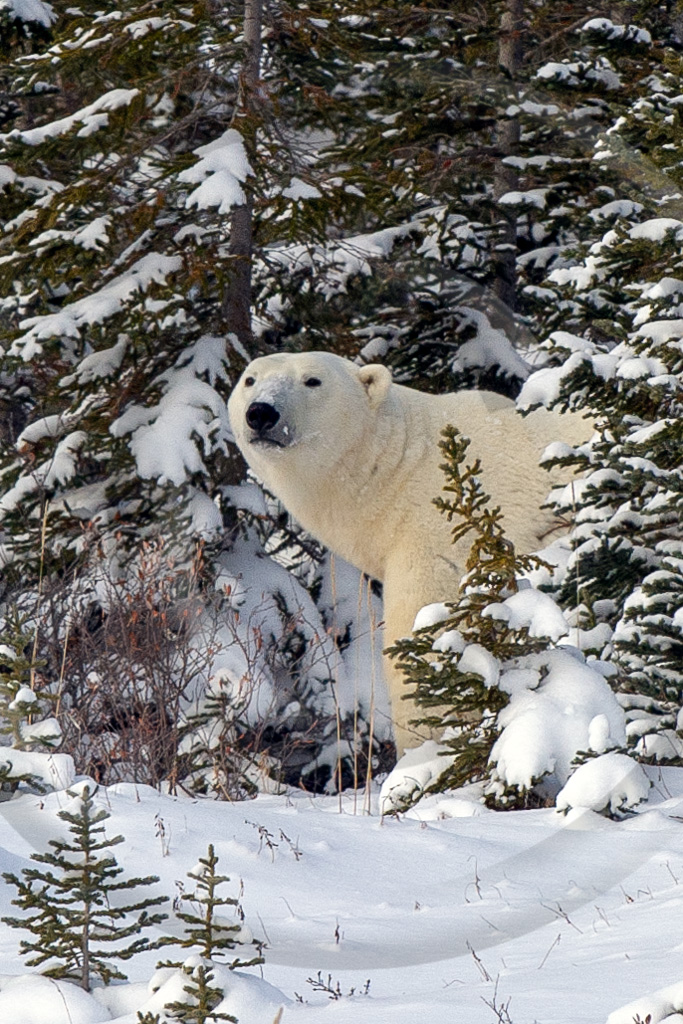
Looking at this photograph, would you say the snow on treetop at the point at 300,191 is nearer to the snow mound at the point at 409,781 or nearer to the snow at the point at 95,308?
the snow at the point at 95,308

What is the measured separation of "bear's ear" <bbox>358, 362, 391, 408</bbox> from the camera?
6512 millimetres

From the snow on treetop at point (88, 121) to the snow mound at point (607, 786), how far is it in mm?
6056

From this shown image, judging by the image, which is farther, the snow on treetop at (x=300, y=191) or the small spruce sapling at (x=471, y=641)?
the snow on treetop at (x=300, y=191)

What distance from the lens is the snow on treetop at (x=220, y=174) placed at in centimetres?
A: 741

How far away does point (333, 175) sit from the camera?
8.34 m

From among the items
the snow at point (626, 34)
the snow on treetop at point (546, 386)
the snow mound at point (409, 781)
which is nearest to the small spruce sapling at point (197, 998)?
the snow mound at point (409, 781)

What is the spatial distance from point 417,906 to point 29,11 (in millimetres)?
7847

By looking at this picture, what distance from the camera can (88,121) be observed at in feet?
26.8

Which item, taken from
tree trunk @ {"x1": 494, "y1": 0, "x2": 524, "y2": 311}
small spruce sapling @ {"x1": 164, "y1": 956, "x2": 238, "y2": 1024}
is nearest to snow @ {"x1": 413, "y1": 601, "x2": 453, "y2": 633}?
small spruce sapling @ {"x1": 164, "y1": 956, "x2": 238, "y2": 1024}

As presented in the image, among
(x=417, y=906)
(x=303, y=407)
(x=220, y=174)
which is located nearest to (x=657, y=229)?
(x=303, y=407)

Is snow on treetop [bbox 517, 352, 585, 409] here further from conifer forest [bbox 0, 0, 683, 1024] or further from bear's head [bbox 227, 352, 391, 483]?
bear's head [bbox 227, 352, 391, 483]

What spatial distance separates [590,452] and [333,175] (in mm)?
4059

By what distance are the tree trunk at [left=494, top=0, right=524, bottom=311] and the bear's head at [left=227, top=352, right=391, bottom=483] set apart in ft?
11.5

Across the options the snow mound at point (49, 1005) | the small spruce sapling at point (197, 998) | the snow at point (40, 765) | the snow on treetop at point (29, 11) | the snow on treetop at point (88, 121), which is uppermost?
the snow on treetop at point (29, 11)
